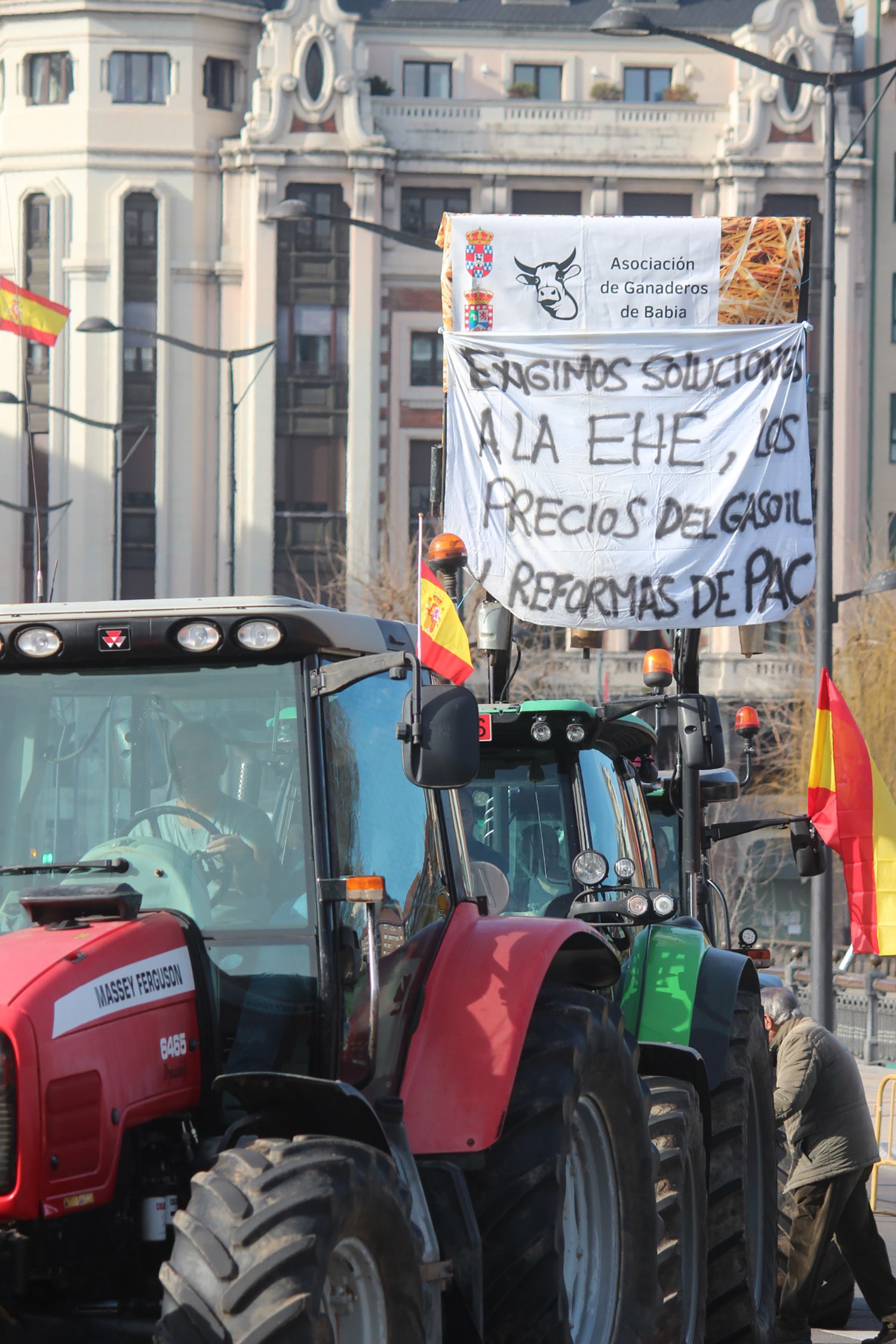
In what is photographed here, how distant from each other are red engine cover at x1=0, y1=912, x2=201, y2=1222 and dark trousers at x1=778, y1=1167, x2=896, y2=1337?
546cm

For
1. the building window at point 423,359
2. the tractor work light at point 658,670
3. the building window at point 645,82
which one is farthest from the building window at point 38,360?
the tractor work light at point 658,670

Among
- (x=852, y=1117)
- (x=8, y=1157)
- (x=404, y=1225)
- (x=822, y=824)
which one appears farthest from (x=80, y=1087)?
(x=822, y=824)

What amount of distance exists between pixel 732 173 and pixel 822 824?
158 feet

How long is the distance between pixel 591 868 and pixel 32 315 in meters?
18.9

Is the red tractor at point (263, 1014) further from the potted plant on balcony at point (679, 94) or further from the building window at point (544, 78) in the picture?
the building window at point (544, 78)

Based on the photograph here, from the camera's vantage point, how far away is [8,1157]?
13.6ft

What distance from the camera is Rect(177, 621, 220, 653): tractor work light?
497 cm

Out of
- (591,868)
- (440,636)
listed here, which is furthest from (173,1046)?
(591,868)

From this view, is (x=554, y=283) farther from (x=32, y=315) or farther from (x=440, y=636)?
(x=32, y=315)

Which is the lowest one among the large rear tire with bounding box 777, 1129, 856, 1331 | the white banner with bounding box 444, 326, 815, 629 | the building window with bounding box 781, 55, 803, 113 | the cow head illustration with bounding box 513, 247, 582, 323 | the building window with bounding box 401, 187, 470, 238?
the large rear tire with bounding box 777, 1129, 856, 1331

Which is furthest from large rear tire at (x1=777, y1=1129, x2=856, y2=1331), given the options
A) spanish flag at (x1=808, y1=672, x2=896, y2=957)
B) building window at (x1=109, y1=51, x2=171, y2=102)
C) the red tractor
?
building window at (x1=109, y1=51, x2=171, y2=102)

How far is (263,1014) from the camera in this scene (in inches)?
188

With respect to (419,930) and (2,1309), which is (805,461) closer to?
(419,930)

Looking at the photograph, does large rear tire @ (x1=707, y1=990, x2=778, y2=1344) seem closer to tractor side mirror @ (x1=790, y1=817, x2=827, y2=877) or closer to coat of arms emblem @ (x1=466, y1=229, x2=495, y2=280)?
tractor side mirror @ (x1=790, y1=817, x2=827, y2=877)
